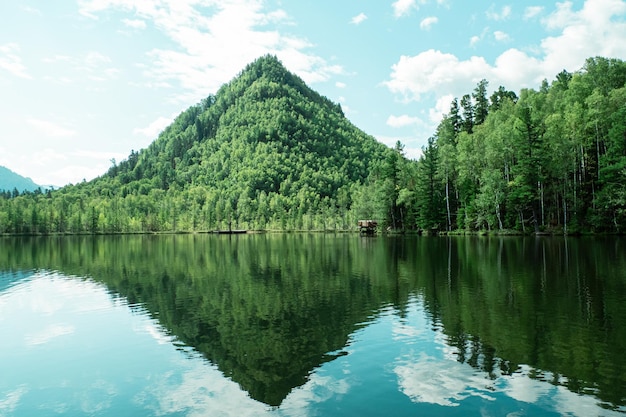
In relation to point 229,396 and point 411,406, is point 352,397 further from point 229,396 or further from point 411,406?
point 229,396

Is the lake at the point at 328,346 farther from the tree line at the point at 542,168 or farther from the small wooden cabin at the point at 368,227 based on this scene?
the small wooden cabin at the point at 368,227

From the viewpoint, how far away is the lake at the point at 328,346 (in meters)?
12.8

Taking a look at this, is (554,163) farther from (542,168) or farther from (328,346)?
(328,346)

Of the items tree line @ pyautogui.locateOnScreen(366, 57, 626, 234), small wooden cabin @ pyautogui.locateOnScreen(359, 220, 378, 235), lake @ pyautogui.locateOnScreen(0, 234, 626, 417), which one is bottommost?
lake @ pyautogui.locateOnScreen(0, 234, 626, 417)

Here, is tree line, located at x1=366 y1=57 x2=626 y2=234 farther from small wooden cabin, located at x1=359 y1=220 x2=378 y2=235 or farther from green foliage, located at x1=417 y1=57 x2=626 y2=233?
small wooden cabin, located at x1=359 y1=220 x2=378 y2=235

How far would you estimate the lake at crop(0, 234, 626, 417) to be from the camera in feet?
42.0

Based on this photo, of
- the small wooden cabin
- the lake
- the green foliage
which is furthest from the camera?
the small wooden cabin

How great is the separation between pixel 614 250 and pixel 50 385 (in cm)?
Answer: 4954

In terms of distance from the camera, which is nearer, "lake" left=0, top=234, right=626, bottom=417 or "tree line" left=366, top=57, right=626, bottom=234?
"lake" left=0, top=234, right=626, bottom=417

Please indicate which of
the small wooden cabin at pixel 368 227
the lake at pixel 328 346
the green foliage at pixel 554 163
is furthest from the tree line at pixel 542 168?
the lake at pixel 328 346

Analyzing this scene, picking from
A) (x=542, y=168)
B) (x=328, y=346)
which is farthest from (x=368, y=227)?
(x=328, y=346)

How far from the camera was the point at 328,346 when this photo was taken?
17766 millimetres

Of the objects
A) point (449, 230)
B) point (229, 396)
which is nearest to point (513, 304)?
point (229, 396)

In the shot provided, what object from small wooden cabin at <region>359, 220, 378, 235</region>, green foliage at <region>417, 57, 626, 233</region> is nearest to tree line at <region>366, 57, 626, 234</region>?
green foliage at <region>417, 57, 626, 233</region>
